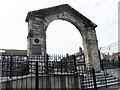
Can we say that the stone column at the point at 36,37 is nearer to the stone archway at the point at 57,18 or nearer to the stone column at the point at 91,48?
the stone archway at the point at 57,18

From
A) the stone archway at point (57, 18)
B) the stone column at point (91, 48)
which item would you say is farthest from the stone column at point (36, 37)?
the stone column at point (91, 48)

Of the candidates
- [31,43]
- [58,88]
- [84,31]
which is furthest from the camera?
[84,31]

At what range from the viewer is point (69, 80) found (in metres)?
8.02

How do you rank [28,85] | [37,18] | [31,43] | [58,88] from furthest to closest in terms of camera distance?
[37,18] < [31,43] < [58,88] < [28,85]

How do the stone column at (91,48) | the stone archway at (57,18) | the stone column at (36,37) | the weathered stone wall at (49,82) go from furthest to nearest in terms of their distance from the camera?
1. the stone column at (91,48)
2. the stone archway at (57,18)
3. the stone column at (36,37)
4. the weathered stone wall at (49,82)

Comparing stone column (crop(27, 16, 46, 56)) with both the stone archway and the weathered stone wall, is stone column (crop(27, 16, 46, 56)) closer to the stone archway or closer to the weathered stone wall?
the stone archway

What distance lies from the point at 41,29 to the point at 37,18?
1105 millimetres

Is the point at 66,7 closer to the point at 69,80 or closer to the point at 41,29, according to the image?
the point at 41,29

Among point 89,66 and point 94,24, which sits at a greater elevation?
point 94,24

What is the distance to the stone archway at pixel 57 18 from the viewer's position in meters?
13.3

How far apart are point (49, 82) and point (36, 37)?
6608 mm

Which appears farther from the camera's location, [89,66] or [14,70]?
[89,66]

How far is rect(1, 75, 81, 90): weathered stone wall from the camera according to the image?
284 inches

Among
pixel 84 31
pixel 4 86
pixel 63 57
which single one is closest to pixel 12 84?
pixel 4 86
